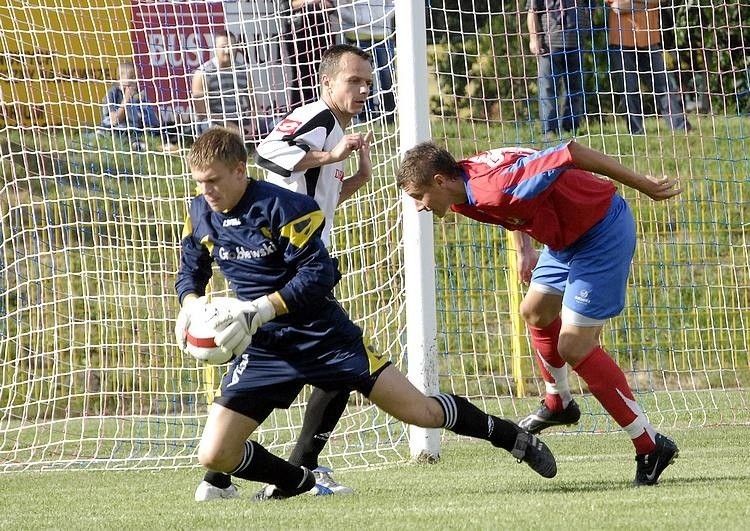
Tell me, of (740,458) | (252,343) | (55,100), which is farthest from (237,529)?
(55,100)

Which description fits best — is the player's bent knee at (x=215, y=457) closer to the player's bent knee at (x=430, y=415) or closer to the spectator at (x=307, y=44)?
the player's bent knee at (x=430, y=415)

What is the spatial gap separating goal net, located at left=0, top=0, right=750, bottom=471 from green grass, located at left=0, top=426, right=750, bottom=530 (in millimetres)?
668

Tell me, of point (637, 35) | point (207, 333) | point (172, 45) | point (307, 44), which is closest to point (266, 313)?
point (207, 333)

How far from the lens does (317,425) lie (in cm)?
541

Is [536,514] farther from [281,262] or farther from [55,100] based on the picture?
[55,100]

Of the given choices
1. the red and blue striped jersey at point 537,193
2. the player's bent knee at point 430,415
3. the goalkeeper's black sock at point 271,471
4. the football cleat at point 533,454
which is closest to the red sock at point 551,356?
the red and blue striped jersey at point 537,193

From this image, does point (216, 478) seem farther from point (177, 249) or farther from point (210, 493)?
point (177, 249)

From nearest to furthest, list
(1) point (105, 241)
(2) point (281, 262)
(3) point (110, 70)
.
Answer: (2) point (281, 262), (3) point (110, 70), (1) point (105, 241)

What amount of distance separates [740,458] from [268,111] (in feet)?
12.8

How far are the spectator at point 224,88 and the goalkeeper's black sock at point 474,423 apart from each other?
10.1ft

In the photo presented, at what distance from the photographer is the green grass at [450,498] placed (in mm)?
4242

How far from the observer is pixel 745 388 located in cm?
954

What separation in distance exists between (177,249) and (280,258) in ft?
11.8

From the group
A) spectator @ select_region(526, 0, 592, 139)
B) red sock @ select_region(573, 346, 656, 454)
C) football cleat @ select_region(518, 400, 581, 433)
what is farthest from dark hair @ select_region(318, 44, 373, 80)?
spectator @ select_region(526, 0, 592, 139)
